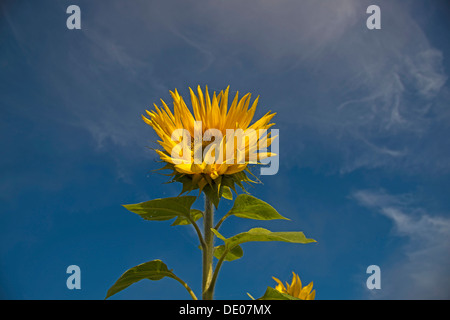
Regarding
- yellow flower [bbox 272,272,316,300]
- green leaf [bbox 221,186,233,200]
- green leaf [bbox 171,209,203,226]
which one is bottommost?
yellow flower [bbox 272,272,316,300]

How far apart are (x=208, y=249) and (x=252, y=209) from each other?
313mm

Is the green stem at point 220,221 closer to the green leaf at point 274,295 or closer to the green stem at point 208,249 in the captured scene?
the green stem at point 208,249

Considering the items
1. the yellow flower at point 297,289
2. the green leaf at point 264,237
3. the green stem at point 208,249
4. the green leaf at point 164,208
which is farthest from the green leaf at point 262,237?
the yellow flower at point 297,289

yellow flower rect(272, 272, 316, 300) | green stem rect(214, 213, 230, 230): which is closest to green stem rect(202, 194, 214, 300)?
green stem rect(214, 213, 230, 230)

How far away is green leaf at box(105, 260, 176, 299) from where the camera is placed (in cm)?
189

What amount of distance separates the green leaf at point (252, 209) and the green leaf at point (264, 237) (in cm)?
14

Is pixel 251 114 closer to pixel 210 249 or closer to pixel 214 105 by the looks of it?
pixel 214 105

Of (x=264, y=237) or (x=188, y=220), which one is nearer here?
(x=264, y=237)

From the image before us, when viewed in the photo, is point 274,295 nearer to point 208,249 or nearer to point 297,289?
point 208,249

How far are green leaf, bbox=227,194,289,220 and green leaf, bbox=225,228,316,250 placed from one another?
5.5 inches

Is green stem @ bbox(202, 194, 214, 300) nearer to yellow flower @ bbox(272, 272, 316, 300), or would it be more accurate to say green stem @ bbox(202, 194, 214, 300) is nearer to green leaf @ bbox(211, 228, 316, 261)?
green leaf @ bbox(211, 228, 316, 261)

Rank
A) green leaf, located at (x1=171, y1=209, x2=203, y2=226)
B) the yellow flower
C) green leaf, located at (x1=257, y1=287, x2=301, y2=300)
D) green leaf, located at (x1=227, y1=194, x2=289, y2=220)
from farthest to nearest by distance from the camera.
A: the yellow flower
green leaf, located at (x1=171, y1=209, x2=203, y2=226)
green leaf, located at (x1=227, y1=194, x2=289, y2=220)
green leaf, located at (x1=257, y1=287, x2=301, y2=300)

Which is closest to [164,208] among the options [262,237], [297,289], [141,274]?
[141,274]

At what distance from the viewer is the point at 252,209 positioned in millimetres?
1966
